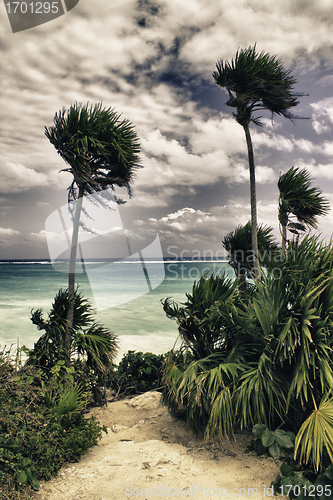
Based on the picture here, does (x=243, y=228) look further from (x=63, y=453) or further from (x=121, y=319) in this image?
(x=121, y=319)

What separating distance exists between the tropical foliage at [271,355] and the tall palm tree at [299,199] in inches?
116

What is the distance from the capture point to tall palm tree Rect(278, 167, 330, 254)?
21.1ft

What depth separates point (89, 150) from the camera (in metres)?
4.94

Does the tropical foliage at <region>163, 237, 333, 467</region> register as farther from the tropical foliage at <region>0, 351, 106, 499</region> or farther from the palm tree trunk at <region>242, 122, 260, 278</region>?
the palm tree trunk at <region>242, 122, 260, 278</region>

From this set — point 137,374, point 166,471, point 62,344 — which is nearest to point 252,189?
point 137,374

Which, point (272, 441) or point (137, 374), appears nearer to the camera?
point (272, 441)

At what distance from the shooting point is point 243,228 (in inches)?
346

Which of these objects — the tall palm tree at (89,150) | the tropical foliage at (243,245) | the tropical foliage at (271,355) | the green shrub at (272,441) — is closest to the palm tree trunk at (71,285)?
the tall palm tree at (89,150)

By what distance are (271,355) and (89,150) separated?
393 cm

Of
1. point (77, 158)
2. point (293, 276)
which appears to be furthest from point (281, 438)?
point (77, 158)

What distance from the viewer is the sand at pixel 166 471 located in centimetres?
274

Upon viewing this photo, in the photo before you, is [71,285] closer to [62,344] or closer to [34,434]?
[62,344]

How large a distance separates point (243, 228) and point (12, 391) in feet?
23.1

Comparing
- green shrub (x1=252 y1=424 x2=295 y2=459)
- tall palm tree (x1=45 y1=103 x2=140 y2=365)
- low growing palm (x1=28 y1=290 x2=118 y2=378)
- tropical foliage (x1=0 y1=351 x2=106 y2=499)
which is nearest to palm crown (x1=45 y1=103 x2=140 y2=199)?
→ tall palm tree (x1=45 y1=103 x2=140 y2=365)
